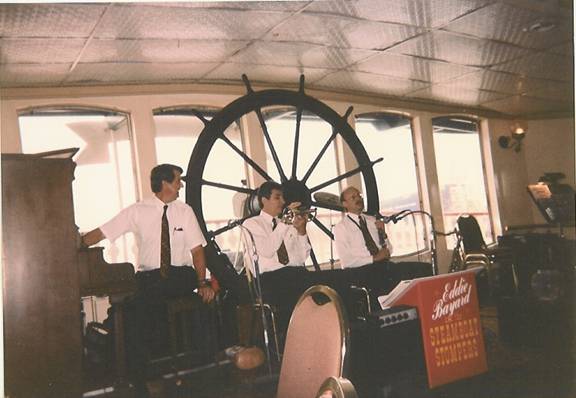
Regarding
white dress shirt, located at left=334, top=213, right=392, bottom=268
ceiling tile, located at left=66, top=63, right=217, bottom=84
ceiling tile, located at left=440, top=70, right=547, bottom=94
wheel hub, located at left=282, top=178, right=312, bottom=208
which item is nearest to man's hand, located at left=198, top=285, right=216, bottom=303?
wheel hub, located at left=282, top=178, right=312, bottom=208

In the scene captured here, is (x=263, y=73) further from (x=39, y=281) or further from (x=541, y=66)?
(x=39, y=281)

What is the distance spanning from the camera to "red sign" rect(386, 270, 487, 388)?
2309 millimetres

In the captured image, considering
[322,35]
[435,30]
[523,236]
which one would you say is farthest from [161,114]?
[523,236]

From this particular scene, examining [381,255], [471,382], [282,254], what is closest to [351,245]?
[381,255]

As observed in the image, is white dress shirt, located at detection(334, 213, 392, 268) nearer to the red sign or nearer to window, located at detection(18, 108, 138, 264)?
the red sign

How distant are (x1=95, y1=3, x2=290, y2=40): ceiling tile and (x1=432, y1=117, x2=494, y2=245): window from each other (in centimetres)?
378

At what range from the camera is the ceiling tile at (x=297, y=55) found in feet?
13.7

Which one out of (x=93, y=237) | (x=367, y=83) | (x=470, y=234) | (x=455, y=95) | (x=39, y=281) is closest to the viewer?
(x=39, y=281)

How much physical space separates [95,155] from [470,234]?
13.8ft

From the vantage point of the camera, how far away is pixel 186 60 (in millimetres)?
4320

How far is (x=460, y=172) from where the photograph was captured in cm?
703

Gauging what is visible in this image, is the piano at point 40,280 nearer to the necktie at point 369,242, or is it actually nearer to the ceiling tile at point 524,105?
the necktie at point 369,242

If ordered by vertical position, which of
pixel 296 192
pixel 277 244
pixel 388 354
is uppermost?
pixel 296 192

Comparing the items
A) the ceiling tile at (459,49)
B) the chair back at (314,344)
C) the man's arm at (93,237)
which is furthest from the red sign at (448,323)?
the ceiling tile at (459,49)
